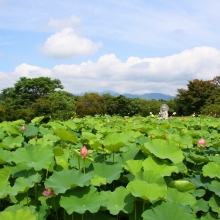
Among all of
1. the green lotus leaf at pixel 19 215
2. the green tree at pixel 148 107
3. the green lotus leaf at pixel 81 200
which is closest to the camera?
the green lotus leaf at pixel 19 215

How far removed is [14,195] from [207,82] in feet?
109

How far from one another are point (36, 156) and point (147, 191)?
64 centimetres

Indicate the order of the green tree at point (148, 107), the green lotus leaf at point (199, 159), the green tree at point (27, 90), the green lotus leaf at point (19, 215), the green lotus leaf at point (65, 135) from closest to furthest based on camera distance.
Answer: the green lotus leaf at point (19, 215) < the green lotus leaf at point (199, 159) < the green lotus leaf at point (65, 135) < the green tree at point (148, 107) < the green tree at point (27, 90)

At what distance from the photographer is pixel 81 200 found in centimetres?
124

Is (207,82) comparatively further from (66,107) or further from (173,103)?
(66,107)

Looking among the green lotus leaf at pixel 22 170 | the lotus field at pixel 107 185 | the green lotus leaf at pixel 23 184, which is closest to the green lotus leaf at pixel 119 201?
the lotus field at pixel 107 185

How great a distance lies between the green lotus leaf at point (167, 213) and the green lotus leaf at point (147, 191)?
0.04 meters

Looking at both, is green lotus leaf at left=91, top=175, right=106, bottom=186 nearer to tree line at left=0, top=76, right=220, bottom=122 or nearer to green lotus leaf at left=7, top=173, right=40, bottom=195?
green lotus leaf at left=7, top=173, right=40, bottom=195

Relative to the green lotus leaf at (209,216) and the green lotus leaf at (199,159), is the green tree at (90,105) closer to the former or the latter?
the green lotus leaf at (199,159)

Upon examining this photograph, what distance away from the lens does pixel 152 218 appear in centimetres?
113

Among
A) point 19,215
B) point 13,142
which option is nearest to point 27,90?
point 13,142

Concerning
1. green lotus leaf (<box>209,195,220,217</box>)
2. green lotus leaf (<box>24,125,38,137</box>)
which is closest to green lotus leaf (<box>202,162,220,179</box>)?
green lotus leaf (<box>209,195,220,217</box>)

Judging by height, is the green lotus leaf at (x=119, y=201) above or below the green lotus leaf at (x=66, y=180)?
below

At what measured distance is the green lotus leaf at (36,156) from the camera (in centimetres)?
150
